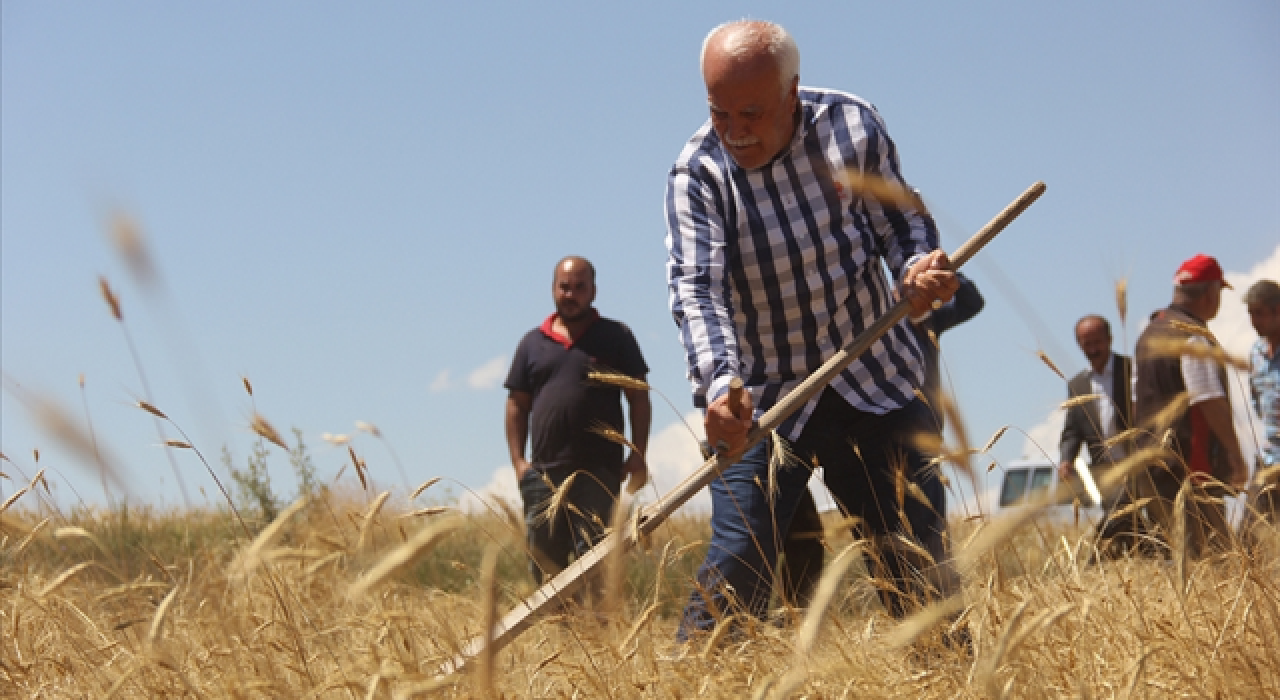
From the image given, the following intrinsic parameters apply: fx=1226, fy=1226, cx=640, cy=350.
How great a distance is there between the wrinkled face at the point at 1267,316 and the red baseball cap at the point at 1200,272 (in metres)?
0.19

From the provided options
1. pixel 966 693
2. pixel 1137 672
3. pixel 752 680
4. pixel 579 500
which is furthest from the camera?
pixel 579 500

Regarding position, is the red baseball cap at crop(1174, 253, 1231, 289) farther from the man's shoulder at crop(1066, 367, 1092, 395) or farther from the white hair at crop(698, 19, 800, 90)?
the white hair at crop(698, 19, 800, 90)

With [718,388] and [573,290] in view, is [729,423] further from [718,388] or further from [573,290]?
[573,290]

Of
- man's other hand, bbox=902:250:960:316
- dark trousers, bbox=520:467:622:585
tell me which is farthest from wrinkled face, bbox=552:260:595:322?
man's other hand, bbox=902:250:960:316

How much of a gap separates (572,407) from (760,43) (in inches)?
126

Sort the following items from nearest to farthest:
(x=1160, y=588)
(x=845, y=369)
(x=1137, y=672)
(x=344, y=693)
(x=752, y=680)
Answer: (x=1137, y=672), (x=752, y=680), (x=344, y=693), (x=845, y=369), (x=1160, y=588)

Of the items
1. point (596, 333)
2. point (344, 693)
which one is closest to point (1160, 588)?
point (344, 693)

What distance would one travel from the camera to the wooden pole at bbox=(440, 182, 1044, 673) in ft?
8.88

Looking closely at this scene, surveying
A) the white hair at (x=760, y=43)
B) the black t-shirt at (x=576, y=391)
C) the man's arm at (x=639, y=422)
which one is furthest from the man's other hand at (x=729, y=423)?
the man's arm at (x=639, y=422)

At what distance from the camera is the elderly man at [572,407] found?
5.87m

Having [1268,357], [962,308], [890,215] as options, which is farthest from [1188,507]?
[890,215]

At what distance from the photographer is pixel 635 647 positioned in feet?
8.08

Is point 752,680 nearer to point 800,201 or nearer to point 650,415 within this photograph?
point 800,201

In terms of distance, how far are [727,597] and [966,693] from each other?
634 millimetres
